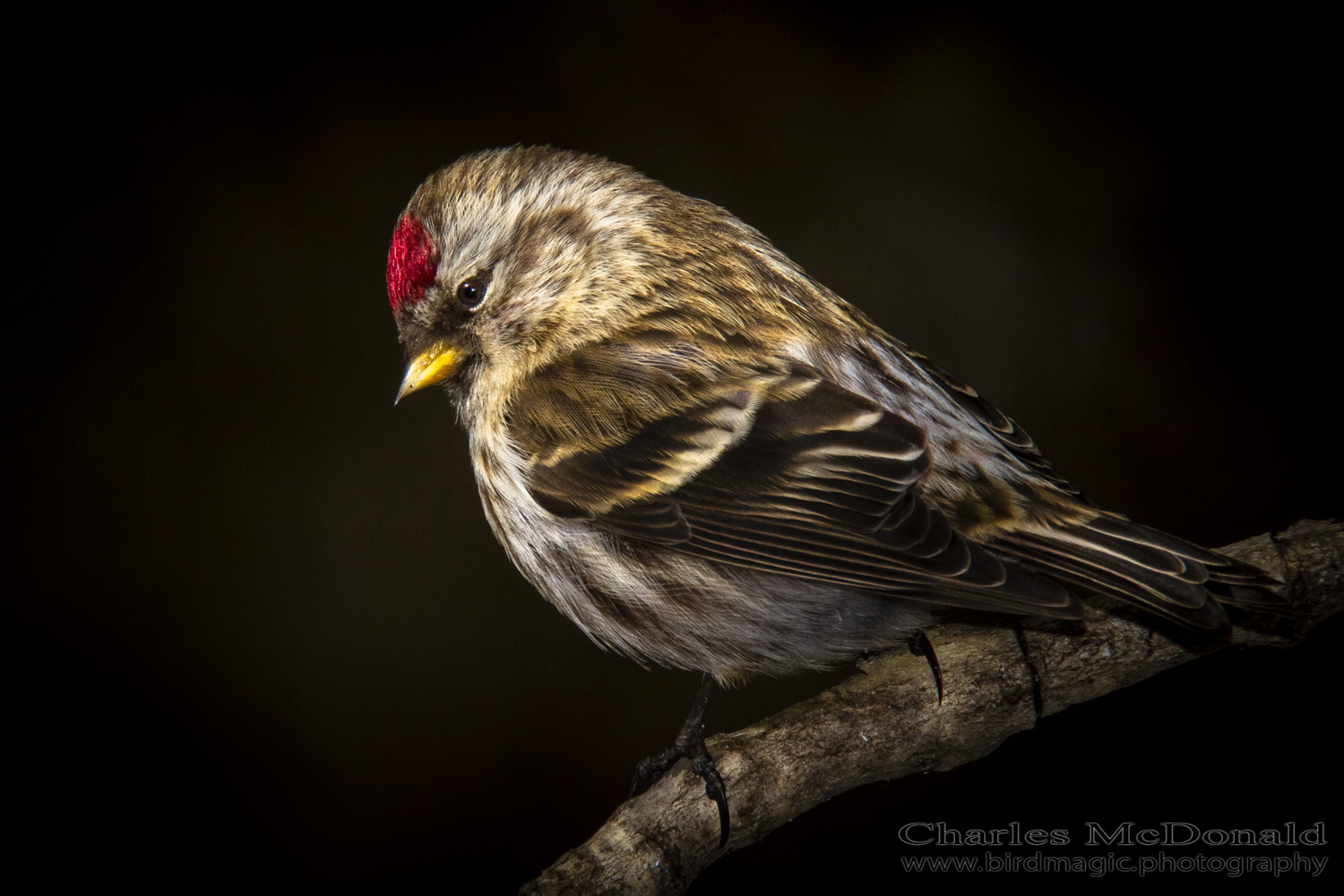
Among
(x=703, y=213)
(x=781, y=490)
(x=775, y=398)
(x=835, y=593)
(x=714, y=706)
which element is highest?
(x=703, y=213)

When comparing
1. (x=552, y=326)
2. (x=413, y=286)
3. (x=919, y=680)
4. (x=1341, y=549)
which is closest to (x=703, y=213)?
(x=552, y=326)

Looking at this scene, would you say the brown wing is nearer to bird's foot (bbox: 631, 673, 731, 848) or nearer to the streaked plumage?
the streaked plumage

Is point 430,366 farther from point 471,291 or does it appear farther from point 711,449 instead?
point 711,449

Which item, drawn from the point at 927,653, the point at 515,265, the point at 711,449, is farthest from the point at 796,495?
the point at 515,265

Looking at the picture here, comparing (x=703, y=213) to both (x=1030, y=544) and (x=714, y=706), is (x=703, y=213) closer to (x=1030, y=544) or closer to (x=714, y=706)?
(x=1030, y=544)

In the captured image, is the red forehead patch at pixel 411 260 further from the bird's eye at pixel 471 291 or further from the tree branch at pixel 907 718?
the tree branch at pixel 907 718

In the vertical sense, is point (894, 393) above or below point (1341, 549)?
above
